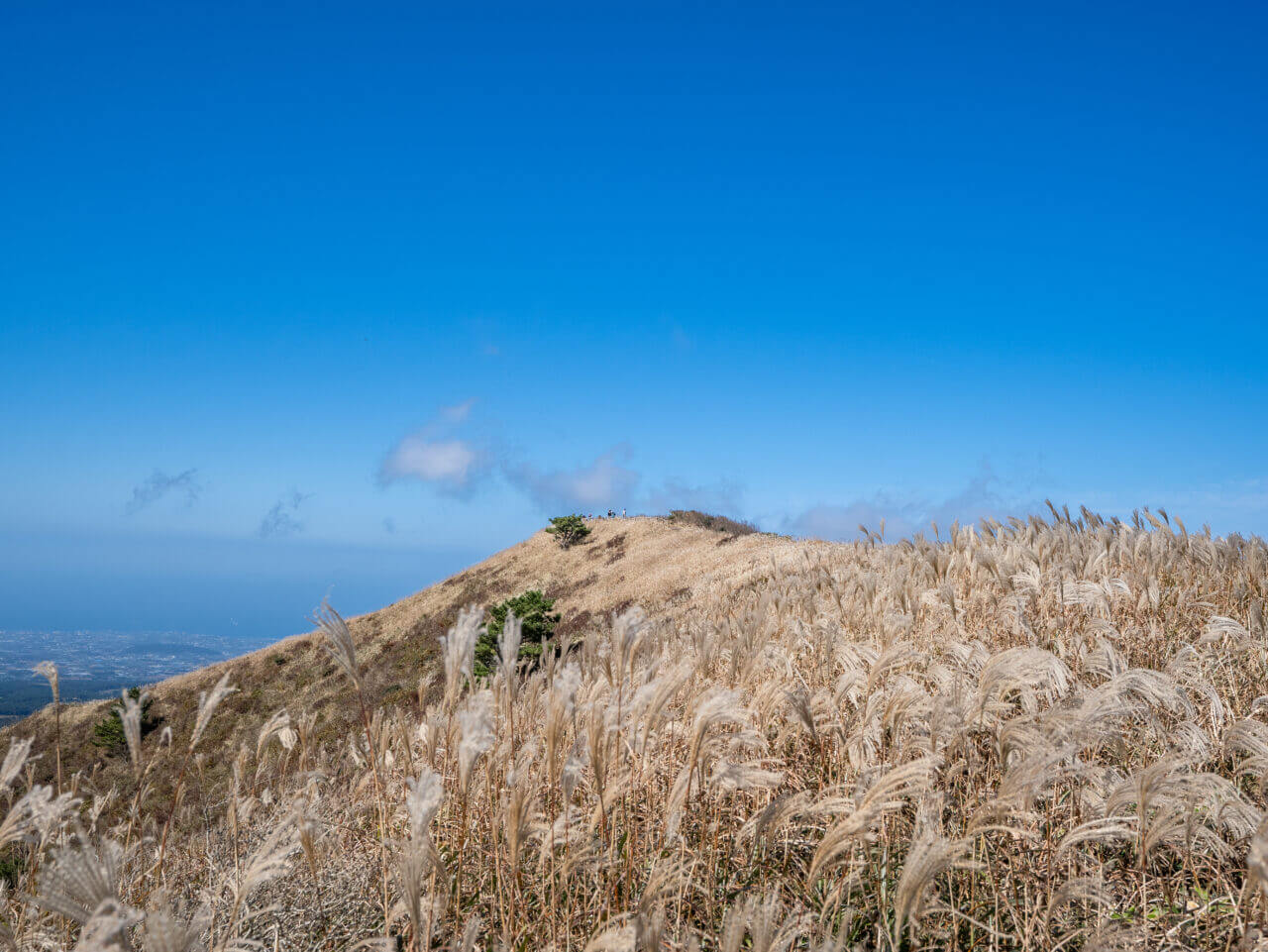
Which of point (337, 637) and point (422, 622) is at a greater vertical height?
point (337, 637)

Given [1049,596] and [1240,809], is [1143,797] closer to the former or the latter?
[1240,809]

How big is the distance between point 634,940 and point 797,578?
8207 millimetres

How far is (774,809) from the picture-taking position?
2.42m

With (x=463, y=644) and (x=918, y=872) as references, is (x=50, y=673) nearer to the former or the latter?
(x=463, y=644)

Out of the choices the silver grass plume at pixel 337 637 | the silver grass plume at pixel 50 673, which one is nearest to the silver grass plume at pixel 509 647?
the silver grass plume at pixel 337 637

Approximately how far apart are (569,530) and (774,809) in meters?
44.0

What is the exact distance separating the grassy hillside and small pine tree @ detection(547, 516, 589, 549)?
40326mm

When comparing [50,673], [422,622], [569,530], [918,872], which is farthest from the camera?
[569,530]

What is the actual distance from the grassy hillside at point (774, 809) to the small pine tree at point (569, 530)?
1588 inches

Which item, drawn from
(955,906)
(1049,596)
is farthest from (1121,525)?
(955,906)

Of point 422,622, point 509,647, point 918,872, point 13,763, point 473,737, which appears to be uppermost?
point 509,647

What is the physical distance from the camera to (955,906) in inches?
102

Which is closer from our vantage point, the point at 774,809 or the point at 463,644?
the point at 774,809

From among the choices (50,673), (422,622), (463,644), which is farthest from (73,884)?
(422,622)
